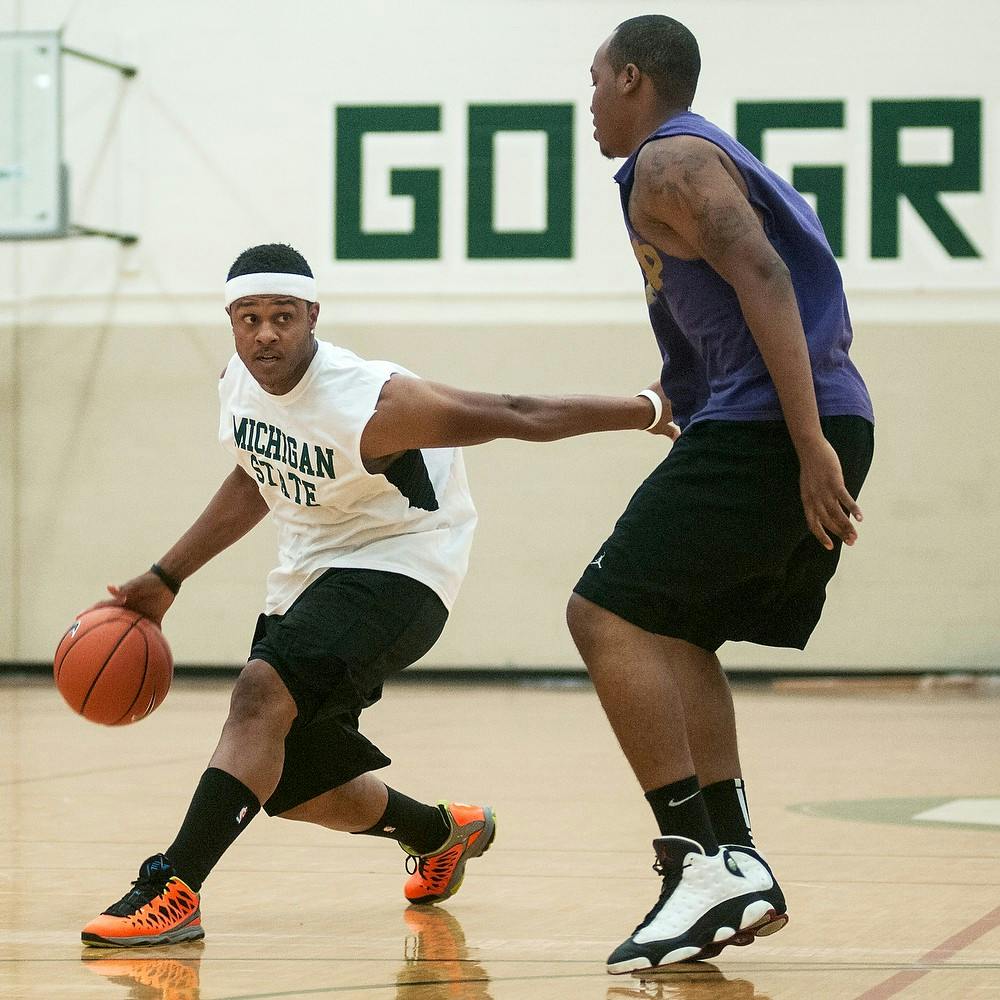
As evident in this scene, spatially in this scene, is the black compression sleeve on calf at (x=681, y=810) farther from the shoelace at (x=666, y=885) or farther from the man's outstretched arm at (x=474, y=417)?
the man's outstretched arm at (x=474, y=417)

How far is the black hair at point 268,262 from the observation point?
399 cm

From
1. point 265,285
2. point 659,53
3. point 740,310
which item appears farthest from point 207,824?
point 659,53

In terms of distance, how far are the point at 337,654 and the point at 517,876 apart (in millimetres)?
1084

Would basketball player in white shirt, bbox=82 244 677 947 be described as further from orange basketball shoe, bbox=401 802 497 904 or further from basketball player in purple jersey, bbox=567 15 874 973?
basketball player in purple jersey, bbox=567 15 874 973

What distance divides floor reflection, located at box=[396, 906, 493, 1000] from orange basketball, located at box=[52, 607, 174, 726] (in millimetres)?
846

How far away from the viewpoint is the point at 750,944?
3475 mm

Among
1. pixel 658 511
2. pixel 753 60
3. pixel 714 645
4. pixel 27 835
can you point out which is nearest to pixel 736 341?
pixel 658 511

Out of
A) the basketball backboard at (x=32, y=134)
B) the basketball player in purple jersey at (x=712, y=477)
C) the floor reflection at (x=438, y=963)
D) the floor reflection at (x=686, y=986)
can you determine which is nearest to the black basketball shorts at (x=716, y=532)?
the basketball player in purple jersey at (x=712, y=477)

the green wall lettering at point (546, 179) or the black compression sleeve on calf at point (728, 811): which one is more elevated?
the green wall lettering at point (546, 179)

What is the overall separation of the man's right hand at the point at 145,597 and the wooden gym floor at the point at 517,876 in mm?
703

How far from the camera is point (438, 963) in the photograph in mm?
3414

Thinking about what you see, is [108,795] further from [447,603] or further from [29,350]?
[29,350]

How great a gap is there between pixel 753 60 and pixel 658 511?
917cm

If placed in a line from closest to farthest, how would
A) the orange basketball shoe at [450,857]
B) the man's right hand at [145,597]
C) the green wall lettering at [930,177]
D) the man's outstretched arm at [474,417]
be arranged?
1. the man's outstretched arm at [474,417]
2. the orange basketball shoe at [450,857]
3. the man's right hand at [145,597]
4. the green wall lettering at [930,177]
